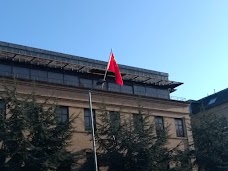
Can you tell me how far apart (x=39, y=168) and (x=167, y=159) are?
10619 mm

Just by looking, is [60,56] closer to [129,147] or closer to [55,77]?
[55,77]

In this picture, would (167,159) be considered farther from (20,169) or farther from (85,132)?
(20,169)

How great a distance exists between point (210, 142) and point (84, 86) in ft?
40.8

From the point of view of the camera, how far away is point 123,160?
101 feet

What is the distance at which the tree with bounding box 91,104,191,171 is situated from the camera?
3052 cm

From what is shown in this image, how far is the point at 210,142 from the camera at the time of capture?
37.9 m

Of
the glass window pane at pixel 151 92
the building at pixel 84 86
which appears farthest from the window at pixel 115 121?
the glass window pane at pixel 151 92

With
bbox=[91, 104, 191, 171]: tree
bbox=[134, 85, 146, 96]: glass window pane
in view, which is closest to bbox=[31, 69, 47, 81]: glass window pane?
bbox=[91, 104, 191, 171]: tree

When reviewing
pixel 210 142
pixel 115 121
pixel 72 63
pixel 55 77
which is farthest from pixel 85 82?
pixel 210 142

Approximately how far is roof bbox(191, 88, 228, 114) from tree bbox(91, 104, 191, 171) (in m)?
24.2

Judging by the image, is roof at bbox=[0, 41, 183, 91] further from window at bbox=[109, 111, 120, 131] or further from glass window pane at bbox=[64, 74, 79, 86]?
Result: window at bbox=[109, 111, 120, 131]

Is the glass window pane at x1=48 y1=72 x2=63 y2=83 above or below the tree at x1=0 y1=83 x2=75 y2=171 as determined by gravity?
above

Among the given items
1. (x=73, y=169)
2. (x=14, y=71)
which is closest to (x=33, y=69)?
(x=14, y=71)

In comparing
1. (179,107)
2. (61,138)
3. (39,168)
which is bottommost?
(39,168)
